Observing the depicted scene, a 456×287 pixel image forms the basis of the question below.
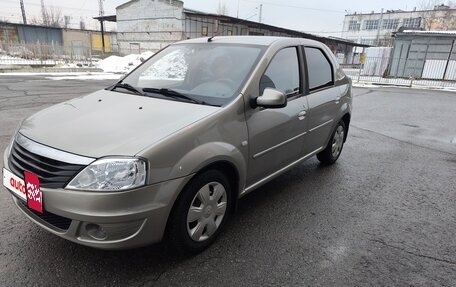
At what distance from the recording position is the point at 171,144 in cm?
227

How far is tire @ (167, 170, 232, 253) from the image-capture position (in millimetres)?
2430

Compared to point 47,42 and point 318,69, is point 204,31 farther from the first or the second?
point 318,69

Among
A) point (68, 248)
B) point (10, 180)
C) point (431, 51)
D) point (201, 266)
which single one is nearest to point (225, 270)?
point (201, 266)

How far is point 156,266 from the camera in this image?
100 inches

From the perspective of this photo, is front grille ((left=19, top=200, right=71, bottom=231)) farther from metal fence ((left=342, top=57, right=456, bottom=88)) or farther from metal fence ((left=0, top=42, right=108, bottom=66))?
metal fence ((left=342, top=57, right=456, bottom=88))

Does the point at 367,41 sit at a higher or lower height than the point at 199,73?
higher

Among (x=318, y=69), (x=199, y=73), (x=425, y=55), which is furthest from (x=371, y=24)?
(x=199, y=73)

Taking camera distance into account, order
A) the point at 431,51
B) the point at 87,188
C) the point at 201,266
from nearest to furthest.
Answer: the point at 87,188, the point at 201,266, the point at 431,51

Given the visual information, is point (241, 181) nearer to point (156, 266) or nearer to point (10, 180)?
point (156, 266)

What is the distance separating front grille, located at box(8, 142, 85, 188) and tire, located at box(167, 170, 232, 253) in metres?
0.73

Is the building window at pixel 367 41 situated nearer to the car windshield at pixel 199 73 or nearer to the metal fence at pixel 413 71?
the metal fence at pixel 413 71

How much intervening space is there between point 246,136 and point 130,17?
37.7 m

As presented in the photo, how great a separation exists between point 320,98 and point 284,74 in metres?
0.78

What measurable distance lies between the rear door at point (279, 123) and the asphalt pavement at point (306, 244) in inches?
21.3
